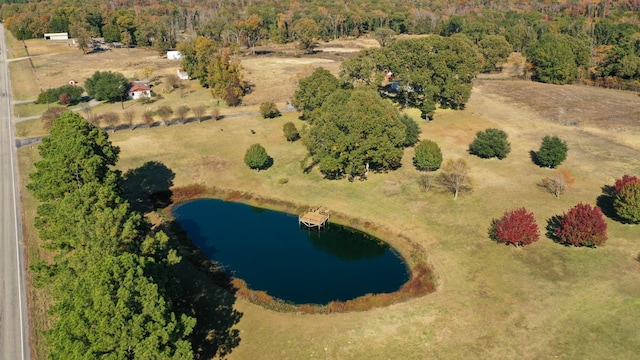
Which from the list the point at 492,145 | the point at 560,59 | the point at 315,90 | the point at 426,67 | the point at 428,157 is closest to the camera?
the point at 428,157

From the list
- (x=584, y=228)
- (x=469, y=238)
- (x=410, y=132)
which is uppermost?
(x=410, y=132)

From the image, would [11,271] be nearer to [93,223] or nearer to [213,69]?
[93,223]

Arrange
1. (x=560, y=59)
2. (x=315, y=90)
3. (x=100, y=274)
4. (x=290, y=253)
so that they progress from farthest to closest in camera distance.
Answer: (x=560, y=59) < (x=315, y=90) < (x=290, y=253) < (x=100, y=274)

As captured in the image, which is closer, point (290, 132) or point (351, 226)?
point (351, 226)

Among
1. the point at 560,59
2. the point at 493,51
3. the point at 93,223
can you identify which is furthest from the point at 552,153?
the point at 493,51

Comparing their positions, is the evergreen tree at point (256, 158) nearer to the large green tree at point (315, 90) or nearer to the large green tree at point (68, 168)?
the large green tree at point (315, 90)

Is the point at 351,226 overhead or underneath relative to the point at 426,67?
underneath
